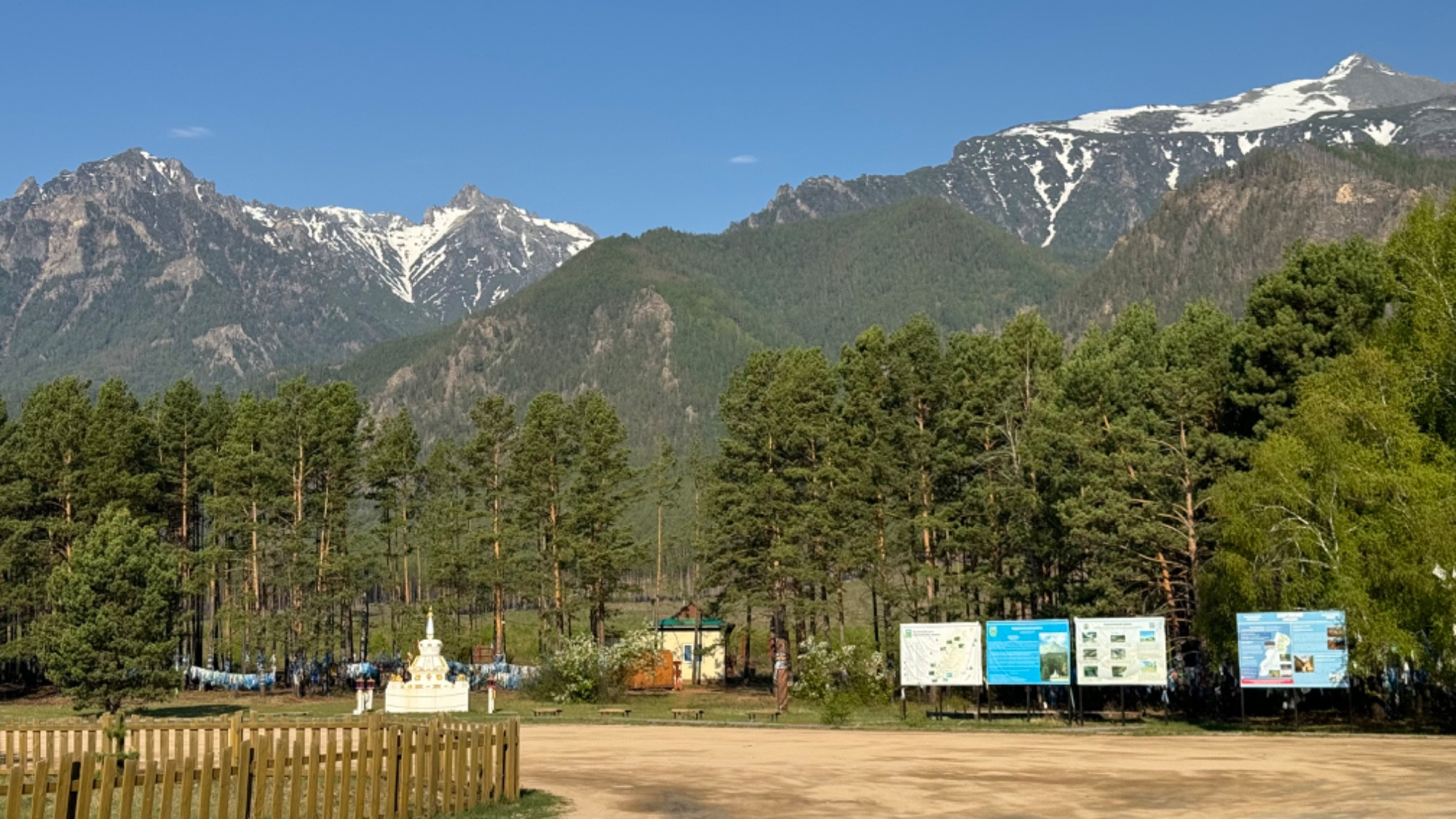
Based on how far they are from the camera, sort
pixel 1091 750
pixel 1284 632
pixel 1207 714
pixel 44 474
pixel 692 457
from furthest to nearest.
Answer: pixel 692 457
pixel 44 474
pixel 1207 714
pixel 1284 632
pixel 1091 750

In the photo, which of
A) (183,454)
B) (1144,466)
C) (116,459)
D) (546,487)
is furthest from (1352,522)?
(183,454)

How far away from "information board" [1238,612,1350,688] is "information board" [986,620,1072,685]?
5.47 meters

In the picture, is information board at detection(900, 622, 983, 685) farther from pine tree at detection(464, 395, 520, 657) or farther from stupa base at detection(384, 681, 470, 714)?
pine tree at detection(464, 395, 520, 657)

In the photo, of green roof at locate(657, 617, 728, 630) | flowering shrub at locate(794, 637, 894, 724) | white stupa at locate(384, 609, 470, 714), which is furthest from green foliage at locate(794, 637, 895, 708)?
green roof at locate(657, 617, 728, 630)

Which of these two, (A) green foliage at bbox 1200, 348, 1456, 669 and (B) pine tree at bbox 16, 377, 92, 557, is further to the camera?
(B) pine tree at bbox 16, 377, 92, 557

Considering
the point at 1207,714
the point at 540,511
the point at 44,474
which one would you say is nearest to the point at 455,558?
the point at 540,511

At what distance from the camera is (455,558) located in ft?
233

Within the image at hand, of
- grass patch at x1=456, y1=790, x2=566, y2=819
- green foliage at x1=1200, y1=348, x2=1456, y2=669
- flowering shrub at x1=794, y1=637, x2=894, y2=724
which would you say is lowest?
grass patch at x1=456, y1=790, x2=566, y2=819

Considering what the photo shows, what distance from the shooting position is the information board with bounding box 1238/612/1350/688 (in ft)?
123

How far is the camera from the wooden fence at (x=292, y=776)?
559 inches

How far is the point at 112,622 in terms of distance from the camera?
48844mm

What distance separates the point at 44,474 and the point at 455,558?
68.2ft

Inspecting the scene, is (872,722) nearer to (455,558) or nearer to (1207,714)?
(1207,714)

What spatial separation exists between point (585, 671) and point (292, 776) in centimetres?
4380
